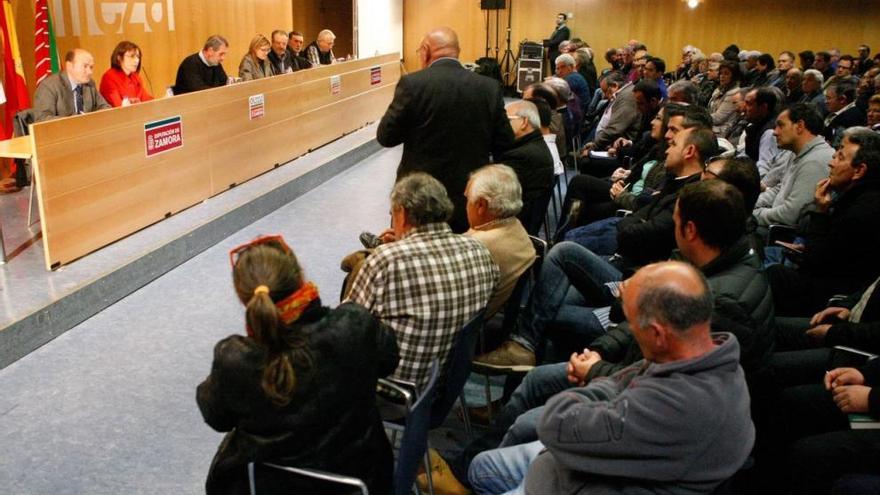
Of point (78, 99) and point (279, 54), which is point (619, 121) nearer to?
point (279, 54)

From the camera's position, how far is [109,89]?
5.86m

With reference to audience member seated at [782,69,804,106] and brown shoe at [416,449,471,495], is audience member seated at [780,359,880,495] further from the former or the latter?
audience member seated at [782,69,804,106]

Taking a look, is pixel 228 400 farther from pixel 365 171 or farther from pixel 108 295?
pixel 365 171

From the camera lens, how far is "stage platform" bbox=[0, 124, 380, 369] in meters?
3.68

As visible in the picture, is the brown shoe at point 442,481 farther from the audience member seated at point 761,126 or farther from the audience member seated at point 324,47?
the audience member seated at point 324,47

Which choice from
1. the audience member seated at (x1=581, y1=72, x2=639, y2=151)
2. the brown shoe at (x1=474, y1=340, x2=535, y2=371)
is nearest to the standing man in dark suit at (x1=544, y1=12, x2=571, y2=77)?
the audience member seated at (x1=581, y1=72, x2=639, y2=151)

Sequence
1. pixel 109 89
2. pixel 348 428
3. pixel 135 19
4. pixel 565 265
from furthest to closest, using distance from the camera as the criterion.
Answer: pixel 135 19, pixel 109 89, pixel 565 265, pixel 348 428

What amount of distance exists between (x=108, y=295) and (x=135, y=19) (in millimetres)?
4359

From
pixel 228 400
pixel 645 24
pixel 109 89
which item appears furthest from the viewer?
pixel 645 24

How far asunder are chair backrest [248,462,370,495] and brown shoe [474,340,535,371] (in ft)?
→ 3.61

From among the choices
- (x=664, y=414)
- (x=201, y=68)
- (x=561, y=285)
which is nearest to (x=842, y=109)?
(x=561, y=285)

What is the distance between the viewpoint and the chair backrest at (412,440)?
1.92 meters

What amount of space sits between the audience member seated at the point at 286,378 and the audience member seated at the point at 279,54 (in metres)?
6.44

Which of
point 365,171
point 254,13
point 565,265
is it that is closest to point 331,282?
point 565,265
